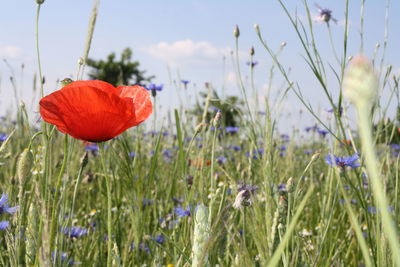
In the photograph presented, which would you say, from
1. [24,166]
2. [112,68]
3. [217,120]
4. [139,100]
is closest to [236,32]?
[217,120]

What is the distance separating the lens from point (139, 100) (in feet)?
2.50

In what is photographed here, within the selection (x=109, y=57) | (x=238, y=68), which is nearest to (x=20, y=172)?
(x=238, y=68)

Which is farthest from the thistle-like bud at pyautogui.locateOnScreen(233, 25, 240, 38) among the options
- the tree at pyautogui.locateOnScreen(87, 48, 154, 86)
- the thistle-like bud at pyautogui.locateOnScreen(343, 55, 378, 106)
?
the tree at pyautogui.locateOnScreen(87, 48, 154, 86)

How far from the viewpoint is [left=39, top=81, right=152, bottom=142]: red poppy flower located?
686 millimetres

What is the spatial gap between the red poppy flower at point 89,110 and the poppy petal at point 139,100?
22 mm

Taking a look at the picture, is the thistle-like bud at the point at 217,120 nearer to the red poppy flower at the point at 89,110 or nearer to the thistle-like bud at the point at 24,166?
the red poppy flower at the point at 89,110

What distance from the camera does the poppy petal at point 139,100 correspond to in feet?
2.44

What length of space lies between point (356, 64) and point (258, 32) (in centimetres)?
93

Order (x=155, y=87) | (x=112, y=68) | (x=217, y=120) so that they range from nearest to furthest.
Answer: (x=217, y=120) < (x=155, y=87) < (x=112, y=68)

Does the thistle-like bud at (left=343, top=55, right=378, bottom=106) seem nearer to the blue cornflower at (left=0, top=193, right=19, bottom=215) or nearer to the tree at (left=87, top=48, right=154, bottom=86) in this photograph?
the blue cornflower at (left=0, top=193, right=19, bottom=215)

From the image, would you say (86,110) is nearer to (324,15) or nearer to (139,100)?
(139,100)

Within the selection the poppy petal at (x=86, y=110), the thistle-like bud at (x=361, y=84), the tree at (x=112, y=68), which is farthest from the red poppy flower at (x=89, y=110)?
the tree at (x=112, y=68)

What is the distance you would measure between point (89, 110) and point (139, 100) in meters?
0.10

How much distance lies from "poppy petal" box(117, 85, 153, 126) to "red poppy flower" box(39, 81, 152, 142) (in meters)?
0.02
